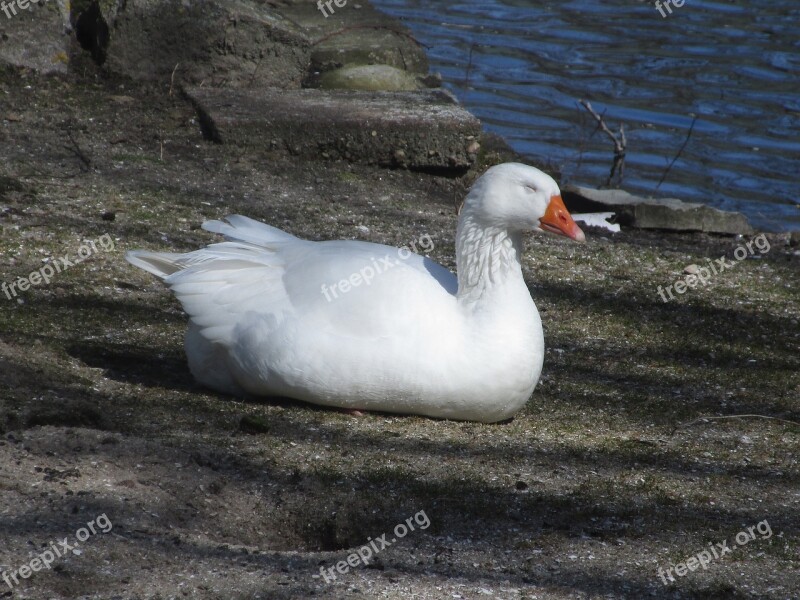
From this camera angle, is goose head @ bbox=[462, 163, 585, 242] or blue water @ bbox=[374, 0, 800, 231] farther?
blue water @ bbox=[374, 0, 800, 231]

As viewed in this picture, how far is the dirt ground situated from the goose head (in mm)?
846

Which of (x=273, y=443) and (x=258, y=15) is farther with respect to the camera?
(x=258, y=15)

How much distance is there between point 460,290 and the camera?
14.7 ft

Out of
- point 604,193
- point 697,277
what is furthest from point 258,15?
point 697,277

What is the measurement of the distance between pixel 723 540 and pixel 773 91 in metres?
8.98

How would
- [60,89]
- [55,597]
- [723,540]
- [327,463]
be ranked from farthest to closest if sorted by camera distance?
[60,89], [327,463], [723,540], [55,597]

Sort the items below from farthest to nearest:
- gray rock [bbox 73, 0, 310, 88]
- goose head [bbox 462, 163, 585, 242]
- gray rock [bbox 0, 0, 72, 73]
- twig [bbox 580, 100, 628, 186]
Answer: twig [bbox 580, 100, 628, 186]
gray rock [bbox 73, 0, 310, 88]
gray rock [bbox 0, 0, 72, 73]
goose head [bbox 462, 163, 585, 242]

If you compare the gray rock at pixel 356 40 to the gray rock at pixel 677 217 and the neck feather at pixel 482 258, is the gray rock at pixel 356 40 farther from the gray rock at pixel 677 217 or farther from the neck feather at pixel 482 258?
the neck feather at pixel 482 258

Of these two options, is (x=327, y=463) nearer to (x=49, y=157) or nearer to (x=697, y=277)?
(x=697, y=277)

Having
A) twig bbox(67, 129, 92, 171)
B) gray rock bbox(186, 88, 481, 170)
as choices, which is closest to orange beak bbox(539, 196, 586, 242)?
gray rock bbox(186, 88, 481, 170)

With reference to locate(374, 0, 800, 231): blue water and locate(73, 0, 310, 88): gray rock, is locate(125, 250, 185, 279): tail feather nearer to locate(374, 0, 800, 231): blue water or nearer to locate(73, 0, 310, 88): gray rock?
locate(73, 0, 310, 88): gray rock

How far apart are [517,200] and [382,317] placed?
77cm

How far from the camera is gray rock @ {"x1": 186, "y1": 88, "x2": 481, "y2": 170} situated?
7.24 m

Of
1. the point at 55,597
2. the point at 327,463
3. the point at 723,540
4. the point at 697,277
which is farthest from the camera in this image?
the point at 697,277
